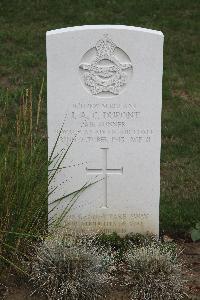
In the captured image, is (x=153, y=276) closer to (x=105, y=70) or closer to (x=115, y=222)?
(x=115, y=222)

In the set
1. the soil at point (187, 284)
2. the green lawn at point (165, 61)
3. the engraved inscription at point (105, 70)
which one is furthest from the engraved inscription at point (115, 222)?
the engraved inscription at point (105, 70)

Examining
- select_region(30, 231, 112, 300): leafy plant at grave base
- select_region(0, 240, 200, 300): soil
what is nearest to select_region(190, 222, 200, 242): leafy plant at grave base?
select_region(0, 240, 200, 300): soil

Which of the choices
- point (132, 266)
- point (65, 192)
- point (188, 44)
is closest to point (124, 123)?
point (65, 192)

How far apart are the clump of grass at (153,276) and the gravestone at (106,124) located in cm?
62

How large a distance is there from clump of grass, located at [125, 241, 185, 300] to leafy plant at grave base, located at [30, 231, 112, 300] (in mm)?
186

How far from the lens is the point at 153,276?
4.59m

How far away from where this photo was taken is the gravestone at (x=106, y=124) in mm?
5035

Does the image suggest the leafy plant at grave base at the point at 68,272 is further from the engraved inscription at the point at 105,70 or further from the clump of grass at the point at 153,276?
the engraved inscription at the point at 105,70

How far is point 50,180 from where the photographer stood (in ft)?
15.9

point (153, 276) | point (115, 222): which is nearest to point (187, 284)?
point (153, 276)

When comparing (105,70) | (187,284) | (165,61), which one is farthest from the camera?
(165,61)

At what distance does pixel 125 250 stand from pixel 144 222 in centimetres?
32

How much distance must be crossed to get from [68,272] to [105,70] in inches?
57.7

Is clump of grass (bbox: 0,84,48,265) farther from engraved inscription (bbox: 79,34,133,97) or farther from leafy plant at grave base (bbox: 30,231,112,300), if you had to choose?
engraved inscription (bbox: 79,34,133,97)
